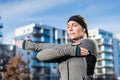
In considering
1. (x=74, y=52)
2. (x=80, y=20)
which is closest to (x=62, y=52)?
(x=74, y=52)

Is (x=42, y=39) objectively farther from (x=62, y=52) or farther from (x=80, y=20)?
(x=62, y=52)

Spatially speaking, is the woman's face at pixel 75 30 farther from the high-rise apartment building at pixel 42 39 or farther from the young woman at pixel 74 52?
the high-rise apartment building at pixel 42 39

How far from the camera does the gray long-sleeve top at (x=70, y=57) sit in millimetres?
2792

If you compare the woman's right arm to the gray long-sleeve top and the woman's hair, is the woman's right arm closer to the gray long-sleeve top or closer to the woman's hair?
the gray long-sleeve top

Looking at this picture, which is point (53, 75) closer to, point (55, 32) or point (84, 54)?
point (55, 32)

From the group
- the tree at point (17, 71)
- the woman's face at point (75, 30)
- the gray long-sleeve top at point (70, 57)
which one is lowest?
the tree at point (17, 71)

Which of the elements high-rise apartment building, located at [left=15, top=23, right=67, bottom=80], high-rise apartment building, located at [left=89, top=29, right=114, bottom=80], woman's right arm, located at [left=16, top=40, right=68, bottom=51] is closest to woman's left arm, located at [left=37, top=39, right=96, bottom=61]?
woman's right arm, located at [left=16, top=40, right=68, bottom=51]

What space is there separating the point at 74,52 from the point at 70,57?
0.36 feet

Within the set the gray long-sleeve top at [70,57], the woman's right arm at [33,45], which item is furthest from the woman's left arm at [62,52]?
the woman's right arm at [33,45]

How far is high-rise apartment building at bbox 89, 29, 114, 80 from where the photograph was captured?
109 metres

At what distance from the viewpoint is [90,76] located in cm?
286

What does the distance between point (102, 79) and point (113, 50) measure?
12284 millimetres

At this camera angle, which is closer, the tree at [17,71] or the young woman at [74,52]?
the young woman at [74,52]

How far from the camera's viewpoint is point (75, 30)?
9.83 feet
